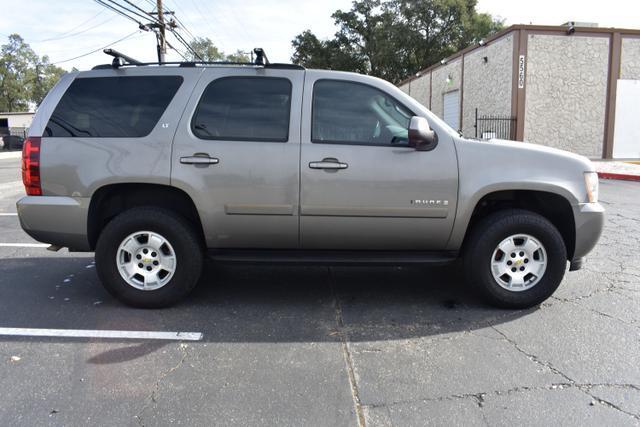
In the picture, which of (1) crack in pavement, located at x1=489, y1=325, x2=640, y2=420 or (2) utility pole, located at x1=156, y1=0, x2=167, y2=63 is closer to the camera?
(1) crack in pavement, located at x1=489, y1=325, x2=640, y2=420

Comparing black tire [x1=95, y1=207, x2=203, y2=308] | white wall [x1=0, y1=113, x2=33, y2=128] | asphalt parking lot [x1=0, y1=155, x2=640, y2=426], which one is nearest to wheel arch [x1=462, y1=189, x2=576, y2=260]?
asphalt parking lot [x1=0, y1=155, x2=640, y2=426]

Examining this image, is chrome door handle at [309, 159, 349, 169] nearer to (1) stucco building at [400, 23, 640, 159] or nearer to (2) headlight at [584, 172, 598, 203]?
(2) headlight at [584, 172, 598, 203]

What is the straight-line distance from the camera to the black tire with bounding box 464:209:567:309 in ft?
13.9

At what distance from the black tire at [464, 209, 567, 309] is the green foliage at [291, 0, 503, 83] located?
40.4 m

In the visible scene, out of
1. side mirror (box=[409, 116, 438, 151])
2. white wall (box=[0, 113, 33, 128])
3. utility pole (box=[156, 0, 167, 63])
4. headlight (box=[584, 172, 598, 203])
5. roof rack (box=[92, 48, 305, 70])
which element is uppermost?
utility pole (box=[156, 0, 167, 63])

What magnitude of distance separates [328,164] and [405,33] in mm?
40932

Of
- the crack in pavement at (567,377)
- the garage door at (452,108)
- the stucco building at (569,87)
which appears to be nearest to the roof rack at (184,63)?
the crack in pavement at (567,377)

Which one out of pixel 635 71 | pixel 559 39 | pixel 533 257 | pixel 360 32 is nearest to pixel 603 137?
pixel 635 71

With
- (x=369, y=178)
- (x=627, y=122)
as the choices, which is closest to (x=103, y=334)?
(x=369, y=178)

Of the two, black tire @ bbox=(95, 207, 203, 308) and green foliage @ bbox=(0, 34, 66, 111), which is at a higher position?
green foliage @ bbox=(0, 34, 66, 111)

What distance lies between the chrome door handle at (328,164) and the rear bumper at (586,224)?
6.56 ft

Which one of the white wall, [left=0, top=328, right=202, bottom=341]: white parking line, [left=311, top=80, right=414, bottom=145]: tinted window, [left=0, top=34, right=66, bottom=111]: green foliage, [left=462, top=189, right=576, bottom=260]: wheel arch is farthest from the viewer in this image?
[left=0, top=34, right=66, bottom=111]: green foliage

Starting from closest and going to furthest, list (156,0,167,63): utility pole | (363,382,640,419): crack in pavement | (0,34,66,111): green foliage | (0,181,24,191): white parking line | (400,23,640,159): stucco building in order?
(363,382,640,419): crack in pavement
(0,181,24,191): white parking line
(400,23,640,159): stucco building
(156,0,167,63): utility pole
(0,34,66,111): green foliage

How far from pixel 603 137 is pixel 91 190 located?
73.9ft
